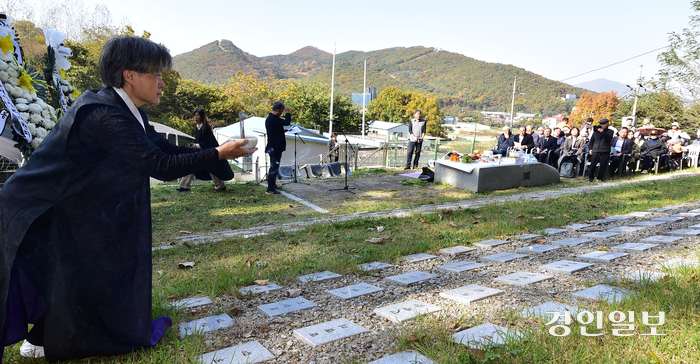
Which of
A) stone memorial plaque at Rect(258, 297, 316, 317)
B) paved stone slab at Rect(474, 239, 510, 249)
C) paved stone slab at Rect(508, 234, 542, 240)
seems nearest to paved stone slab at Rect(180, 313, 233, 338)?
stone memorial plaque at Rect(258, 297, 316, 317)

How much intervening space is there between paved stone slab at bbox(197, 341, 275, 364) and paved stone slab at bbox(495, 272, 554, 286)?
6.40 feet

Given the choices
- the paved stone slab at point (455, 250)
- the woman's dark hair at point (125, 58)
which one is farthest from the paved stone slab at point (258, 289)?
the paved stone slab at point (455, 250)

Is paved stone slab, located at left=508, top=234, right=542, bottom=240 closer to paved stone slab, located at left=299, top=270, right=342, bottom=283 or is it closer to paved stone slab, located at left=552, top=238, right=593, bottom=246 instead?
paved stone slab, located at left=552, top=238, right=593, bottom=246

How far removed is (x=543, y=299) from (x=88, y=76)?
40.0 meters

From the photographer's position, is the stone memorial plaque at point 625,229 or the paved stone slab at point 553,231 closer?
the stone memorial plaque at point 625,229

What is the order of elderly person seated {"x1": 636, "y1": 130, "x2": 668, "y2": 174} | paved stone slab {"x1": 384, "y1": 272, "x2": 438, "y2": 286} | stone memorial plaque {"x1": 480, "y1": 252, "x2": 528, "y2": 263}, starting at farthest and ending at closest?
elderly person seated {"x1": 636, "y1": 130, "x2": 668, "y2": 174} → stone memorial plaque {"x1": 480, "y1": 252, "x2": 528, "y2": 263} → paved stone slab {"x1": 384, "y1": 272, "x2": 438, "y2": 286}

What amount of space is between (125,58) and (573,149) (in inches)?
561

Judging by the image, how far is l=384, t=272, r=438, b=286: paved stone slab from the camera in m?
3.23

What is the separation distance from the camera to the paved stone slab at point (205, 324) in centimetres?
232

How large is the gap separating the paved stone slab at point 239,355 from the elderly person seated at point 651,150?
15.9 metres

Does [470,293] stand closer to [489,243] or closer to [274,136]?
[489,243]

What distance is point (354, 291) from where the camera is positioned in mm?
3039

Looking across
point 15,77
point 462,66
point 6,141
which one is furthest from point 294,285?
point 462,66

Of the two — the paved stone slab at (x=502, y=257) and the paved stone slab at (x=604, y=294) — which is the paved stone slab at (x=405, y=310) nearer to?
the paved stone slab at (x=604, y=294)
